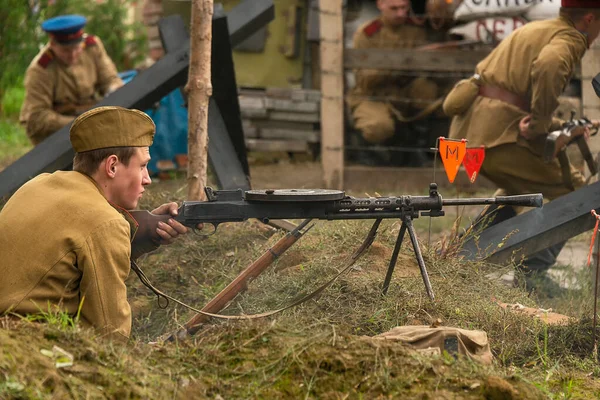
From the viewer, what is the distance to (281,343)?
3.86 meters

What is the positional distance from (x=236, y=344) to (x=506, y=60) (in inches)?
201

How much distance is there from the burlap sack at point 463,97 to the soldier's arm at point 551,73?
630mm

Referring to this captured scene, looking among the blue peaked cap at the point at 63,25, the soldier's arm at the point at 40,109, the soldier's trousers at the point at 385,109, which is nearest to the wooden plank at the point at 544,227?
the soldier's trousers at the point at 385,109

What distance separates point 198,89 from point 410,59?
4723 millimetres

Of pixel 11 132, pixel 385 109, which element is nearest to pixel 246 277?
pixel 385 109

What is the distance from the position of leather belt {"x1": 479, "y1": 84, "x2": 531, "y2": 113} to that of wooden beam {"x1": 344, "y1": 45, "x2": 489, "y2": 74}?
282 cm

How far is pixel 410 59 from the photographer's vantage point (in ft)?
37.2

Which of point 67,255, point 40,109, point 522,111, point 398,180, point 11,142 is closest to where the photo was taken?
point 67,255

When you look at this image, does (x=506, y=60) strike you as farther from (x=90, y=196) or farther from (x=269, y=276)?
(x=90, y=196)

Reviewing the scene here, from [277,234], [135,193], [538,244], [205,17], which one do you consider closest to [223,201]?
[135,193]

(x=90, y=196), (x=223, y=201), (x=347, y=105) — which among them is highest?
(x=90, y=196)

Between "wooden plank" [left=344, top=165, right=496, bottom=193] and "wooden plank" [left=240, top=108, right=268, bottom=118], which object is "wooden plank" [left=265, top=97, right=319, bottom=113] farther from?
"wooden plank" [left=344, top=165, right=496, bottom=193]

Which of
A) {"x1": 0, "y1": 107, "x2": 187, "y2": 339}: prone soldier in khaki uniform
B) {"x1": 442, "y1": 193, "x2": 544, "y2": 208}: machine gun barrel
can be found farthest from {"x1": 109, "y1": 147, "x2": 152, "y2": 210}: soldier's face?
{"x1": 442, "y1": 193, "x2": 544, "y2": 208}: machine gun barrel

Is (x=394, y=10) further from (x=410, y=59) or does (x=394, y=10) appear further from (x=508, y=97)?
(x=508, y=97)
